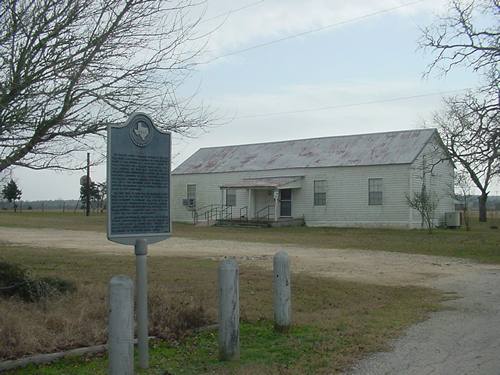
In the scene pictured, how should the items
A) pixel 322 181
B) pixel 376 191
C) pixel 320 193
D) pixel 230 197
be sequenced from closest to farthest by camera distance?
pixel 376 191, pixel 322 181, pixel 320 193, pixel 230 197

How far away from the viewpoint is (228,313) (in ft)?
21.8

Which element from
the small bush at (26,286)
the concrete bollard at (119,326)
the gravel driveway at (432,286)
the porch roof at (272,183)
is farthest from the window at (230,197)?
the concrete bollard at (119,326)

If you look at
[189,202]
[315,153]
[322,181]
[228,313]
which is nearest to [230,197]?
[189,202]

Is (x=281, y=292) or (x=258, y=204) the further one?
(x=258, y=204)

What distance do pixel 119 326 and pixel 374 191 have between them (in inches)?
1381

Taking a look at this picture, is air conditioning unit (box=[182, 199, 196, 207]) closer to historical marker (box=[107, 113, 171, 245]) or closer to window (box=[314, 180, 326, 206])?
window (box=[314, 180, 326, 206])

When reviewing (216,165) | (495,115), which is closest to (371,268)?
(495,115)

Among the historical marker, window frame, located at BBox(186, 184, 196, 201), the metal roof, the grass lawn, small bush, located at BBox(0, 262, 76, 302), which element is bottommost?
the grass lawn

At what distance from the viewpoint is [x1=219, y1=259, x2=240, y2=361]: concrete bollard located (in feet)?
21.5

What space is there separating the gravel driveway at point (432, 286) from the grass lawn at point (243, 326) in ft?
1.19

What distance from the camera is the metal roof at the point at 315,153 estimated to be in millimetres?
39594

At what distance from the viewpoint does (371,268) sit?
56.0 feet

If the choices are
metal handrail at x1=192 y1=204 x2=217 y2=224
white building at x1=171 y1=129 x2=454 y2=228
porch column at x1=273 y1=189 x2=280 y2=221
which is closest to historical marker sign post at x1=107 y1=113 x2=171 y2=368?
white building at x1=171 y1=129 x2=454 y2=228

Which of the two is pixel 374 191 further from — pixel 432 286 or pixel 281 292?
pixel 281 292
